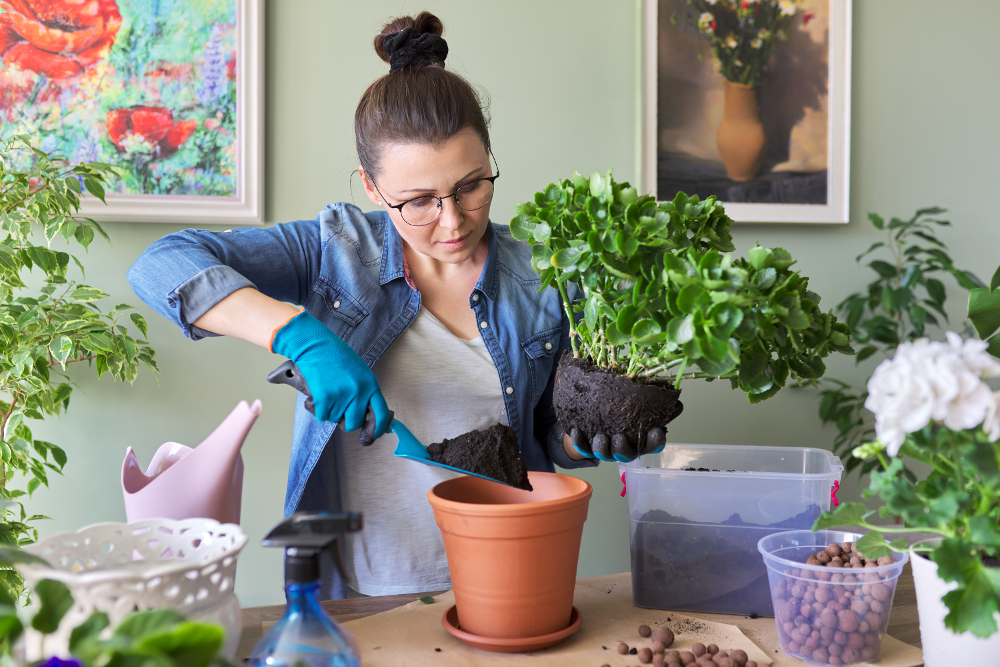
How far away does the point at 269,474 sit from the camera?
1.72m

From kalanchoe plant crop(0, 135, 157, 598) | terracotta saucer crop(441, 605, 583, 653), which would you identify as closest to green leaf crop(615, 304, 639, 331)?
terracotta saucer crop(441, 605, 583, 653)

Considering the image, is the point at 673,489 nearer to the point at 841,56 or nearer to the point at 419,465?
the point at 419,465

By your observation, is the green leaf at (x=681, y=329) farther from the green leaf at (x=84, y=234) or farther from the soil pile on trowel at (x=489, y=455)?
the green leaf at (x=84, y=234)

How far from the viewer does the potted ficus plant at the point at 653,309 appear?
664 millimetres

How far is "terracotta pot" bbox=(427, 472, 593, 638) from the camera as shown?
0.73 meters

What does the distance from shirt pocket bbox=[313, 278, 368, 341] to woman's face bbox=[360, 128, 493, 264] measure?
160mm

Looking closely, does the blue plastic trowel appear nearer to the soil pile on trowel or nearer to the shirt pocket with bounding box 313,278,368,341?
the soil pile on trowel

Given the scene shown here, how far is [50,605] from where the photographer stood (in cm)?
43

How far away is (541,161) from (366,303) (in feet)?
2.73

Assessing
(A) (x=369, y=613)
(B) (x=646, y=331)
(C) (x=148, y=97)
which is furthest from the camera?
(C) (x=148, y=97)

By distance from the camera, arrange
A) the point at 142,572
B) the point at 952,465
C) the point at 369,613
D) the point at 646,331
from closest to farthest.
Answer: the point at 142,572
the point at 952,465
the point at 646,331
the point at 369,613

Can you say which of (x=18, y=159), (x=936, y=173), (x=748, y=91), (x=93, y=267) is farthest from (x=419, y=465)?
(x=936, y=173)

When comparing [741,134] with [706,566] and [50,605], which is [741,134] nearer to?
[706,566]

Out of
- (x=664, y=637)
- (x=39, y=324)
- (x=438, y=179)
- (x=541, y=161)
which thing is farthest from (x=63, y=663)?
(x=541, y=161)
